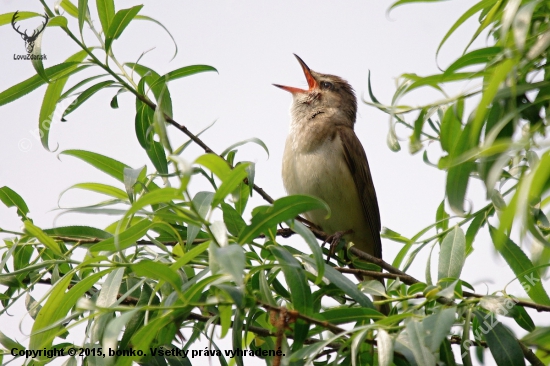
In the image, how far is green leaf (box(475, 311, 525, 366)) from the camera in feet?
7.91

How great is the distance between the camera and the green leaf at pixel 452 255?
112 inches

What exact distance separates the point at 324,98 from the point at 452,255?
3463mm

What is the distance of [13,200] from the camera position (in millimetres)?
3195

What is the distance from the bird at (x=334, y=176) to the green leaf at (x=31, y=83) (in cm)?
234

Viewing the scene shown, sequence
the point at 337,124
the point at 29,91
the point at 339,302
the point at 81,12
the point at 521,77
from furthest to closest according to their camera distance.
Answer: the point at 337,124 → the point at 339,302 → the point at 29,91 → the point at 81,12 → the point at 521,77

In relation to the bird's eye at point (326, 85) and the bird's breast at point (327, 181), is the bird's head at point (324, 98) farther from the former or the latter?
the bird's breast at point (327, 181)

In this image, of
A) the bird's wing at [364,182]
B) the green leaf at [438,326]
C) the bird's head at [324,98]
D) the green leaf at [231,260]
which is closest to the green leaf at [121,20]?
the green leaf at [231,260]

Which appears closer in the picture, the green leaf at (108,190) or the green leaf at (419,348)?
the green leaf at (419,348)

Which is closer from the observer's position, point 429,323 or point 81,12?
point 429,323

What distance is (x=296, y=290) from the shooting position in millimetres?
2287

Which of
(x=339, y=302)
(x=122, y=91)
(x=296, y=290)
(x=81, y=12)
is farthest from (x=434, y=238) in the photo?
(x=81, y=12)

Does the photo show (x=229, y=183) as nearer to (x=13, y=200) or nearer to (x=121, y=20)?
(x=121, y=20)

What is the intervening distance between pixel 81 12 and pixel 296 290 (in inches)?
59.7

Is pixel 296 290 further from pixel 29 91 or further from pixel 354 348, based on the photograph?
Answer: pixel 29 91
